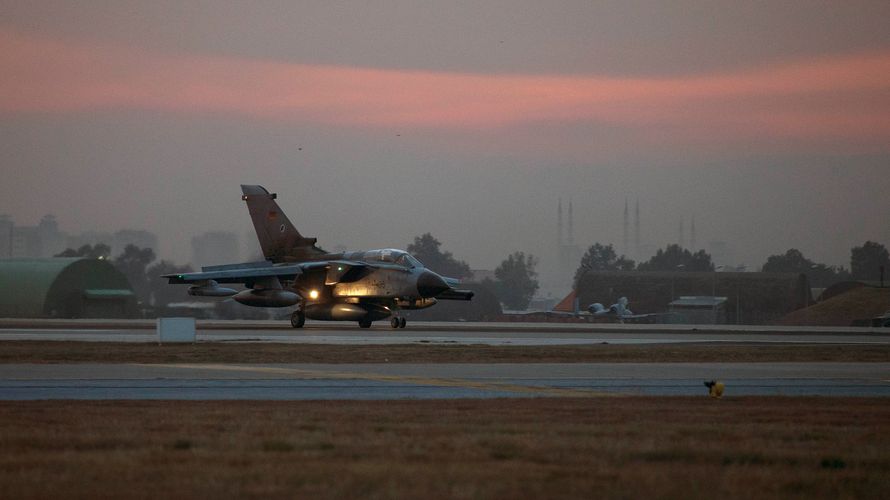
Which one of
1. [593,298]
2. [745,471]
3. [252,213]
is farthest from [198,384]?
[593,298]

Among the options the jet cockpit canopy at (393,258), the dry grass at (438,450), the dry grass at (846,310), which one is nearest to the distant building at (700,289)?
the dry grass at (846,310)

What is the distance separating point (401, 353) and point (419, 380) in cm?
922

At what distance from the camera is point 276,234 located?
56.9m

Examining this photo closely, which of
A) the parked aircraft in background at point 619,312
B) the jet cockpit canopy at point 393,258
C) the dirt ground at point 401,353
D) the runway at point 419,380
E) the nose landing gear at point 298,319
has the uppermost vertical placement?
the jet cockpit canopy at point 393,258

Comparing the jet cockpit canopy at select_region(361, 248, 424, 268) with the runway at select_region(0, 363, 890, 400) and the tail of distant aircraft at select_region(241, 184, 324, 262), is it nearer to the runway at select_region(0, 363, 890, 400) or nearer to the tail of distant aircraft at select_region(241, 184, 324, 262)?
the tail of distant aircraft at select_region(241, 184, 324, 262)

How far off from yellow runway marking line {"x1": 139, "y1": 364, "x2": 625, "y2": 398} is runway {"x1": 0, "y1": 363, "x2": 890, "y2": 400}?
2cm

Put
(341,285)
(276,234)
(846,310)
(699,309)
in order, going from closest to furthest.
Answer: (341,285) → (276,234) → (846,310) → (699,309)

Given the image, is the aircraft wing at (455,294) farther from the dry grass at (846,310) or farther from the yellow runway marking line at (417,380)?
the dry grass at (846,310)

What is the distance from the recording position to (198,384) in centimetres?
2272

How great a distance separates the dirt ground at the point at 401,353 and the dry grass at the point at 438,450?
1241 cm

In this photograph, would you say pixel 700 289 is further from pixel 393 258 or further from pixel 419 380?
pixel 419 380

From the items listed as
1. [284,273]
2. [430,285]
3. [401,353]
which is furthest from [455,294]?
[401,353]

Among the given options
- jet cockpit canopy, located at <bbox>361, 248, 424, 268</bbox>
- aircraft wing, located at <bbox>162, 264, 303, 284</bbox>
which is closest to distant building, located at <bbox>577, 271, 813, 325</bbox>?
jet cockpit canopy, located at <bbox>361, 248, 424, 268</bbox>

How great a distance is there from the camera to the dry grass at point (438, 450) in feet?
35.3
